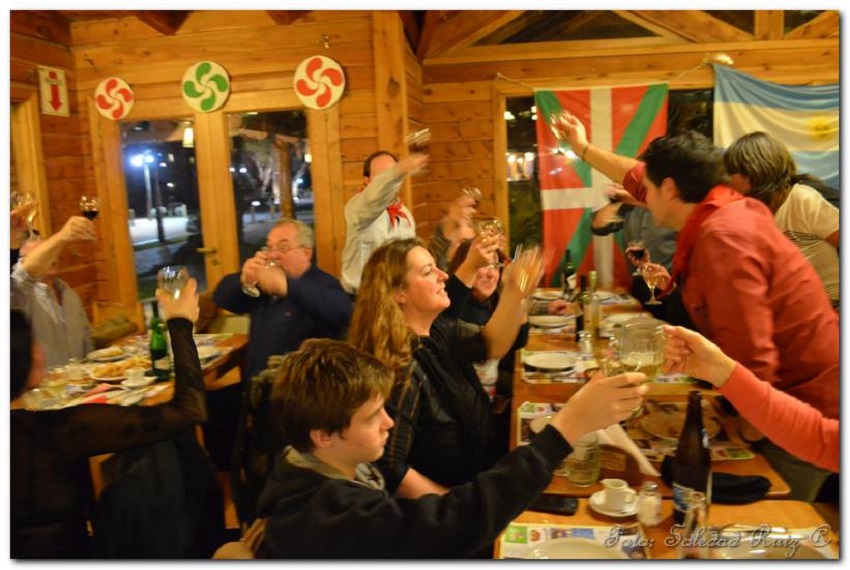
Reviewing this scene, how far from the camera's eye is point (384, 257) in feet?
5.26

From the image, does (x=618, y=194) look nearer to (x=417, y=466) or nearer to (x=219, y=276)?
(x=417, y=466)

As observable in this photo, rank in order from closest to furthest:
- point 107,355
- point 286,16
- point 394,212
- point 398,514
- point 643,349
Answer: point 398,514 → point 643,349 → point 107,355 → point 394,212 → point 286,16

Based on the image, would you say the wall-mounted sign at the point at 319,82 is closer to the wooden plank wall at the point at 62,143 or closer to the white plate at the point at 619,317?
the wooden plank wall at the point at 62,143

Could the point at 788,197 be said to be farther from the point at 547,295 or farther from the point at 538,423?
the point at 547,295

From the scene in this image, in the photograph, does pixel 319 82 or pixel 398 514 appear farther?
pixel 319 82

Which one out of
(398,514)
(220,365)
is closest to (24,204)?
(398,514)

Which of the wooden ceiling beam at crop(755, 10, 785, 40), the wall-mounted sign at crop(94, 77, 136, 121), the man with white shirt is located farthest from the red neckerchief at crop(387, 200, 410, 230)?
the wooden ceiling beam at crop(755, 10, 785, 40)

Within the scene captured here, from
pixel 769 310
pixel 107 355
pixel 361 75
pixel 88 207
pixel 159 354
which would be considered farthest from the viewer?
pixel 361 75

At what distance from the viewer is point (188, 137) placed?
355 cm

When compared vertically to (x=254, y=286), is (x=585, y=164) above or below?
above

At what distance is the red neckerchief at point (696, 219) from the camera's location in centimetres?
140

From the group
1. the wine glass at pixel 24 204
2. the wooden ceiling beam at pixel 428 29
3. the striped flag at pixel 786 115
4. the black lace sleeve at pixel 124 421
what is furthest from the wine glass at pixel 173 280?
the striped flag at pixel 786 115

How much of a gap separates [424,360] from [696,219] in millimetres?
684

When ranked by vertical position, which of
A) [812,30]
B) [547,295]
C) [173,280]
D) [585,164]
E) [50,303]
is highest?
[812,30]
